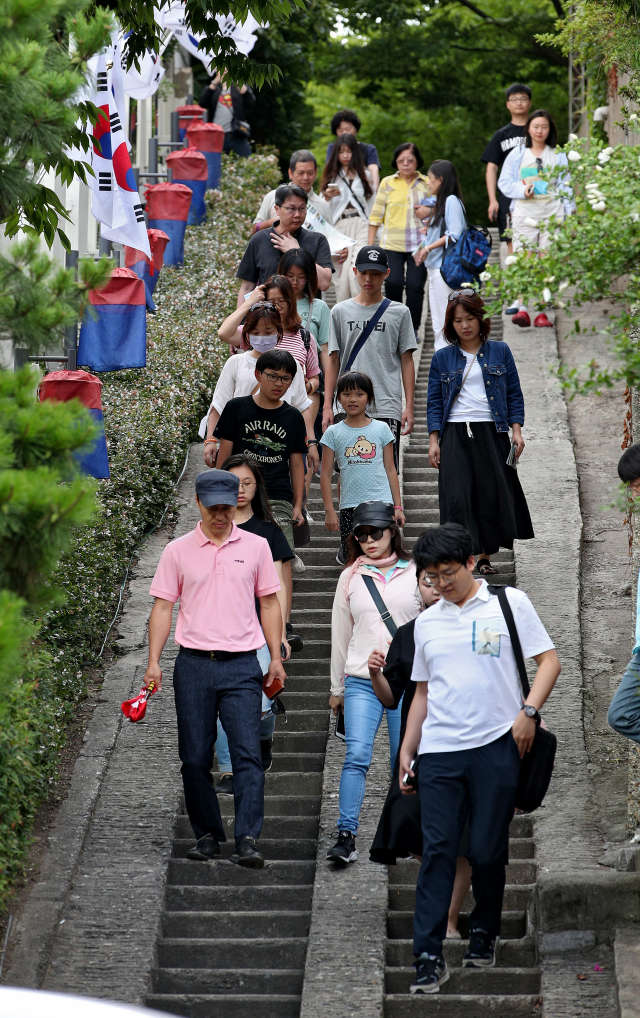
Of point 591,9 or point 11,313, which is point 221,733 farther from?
point 591,9

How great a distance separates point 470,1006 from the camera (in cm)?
564

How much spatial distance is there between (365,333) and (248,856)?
4.00m

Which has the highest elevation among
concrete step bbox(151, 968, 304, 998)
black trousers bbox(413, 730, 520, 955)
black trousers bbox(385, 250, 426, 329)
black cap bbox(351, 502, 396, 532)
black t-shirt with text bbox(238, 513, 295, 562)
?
black trousers bbox(385, 250, 426, 329)

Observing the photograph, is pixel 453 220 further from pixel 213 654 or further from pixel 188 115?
pixel 188 115

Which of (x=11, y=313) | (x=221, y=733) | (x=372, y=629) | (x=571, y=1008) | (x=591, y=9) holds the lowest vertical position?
(x=571, y=1008)

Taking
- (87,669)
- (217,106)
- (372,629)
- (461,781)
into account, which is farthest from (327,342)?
(217,106)

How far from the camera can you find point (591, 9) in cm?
1119

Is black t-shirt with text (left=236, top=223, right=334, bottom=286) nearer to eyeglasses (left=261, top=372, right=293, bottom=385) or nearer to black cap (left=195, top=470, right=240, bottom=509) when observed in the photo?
eyeglasses (left=261, top=372, right=293, bottom=385)

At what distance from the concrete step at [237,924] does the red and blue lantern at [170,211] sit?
1045 centimetres

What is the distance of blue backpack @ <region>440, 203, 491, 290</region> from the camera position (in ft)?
37.8

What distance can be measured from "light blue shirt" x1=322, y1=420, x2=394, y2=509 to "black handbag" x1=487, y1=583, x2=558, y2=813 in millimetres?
2529

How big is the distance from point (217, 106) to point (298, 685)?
15.4 m

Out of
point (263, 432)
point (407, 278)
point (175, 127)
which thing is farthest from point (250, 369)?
point (175, 127)

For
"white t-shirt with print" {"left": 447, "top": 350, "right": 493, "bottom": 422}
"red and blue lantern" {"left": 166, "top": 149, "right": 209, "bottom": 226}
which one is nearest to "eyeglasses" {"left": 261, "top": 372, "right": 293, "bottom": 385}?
"white t-shirt with print" {"left": 447, "top": 350, "right": 493, "bottom": 422}
